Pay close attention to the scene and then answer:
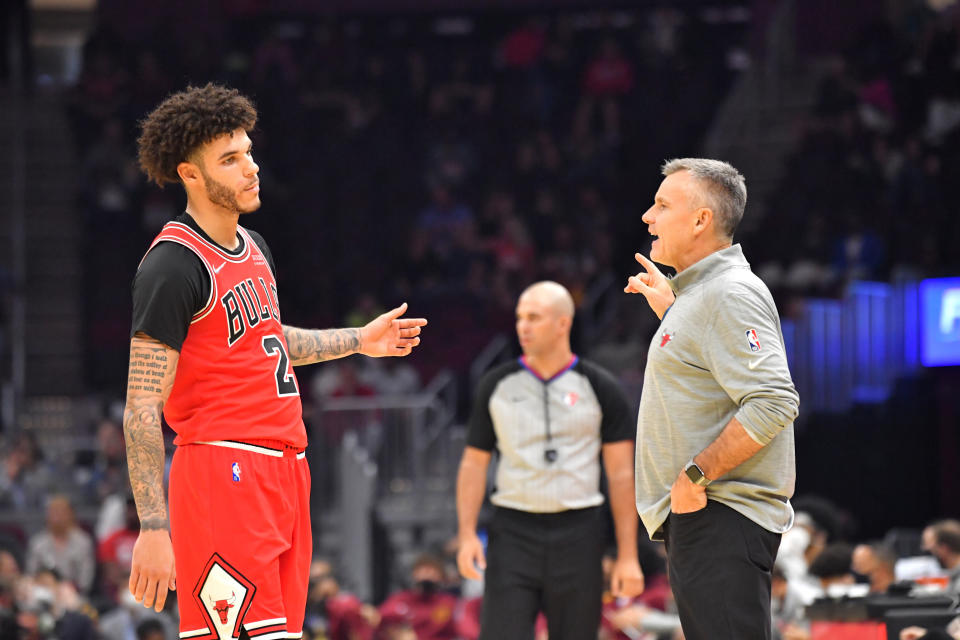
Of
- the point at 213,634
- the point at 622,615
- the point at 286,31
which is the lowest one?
the point at 622,615

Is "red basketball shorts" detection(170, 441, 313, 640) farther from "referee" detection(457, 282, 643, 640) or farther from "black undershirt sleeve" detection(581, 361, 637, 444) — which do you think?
"black undershirt sleeve" detection(581, 361, 637, 444)

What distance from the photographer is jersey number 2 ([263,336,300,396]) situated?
421 cm

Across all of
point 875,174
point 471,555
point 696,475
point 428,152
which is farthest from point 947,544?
point 428,152

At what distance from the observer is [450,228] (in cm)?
1702

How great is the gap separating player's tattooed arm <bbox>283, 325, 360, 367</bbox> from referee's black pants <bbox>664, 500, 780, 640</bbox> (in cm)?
127

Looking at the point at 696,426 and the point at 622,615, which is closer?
the point at 696,426

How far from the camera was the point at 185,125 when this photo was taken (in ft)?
13.7

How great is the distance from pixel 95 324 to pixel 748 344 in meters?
13.5

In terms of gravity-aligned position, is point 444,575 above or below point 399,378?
below

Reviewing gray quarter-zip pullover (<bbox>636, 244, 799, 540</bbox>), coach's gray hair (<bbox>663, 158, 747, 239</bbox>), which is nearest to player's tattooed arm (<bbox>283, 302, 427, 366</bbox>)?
gray quarter-zip pullover (<bbox>636, 244, 799, 540</bbox>)

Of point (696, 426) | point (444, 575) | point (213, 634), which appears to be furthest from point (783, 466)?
point (444, 575)

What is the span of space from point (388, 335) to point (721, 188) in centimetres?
121

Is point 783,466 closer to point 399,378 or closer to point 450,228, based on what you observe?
point 399,378

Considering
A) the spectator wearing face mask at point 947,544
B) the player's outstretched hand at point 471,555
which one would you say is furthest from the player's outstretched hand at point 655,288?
the spectator wearing face mask at point 947,544
